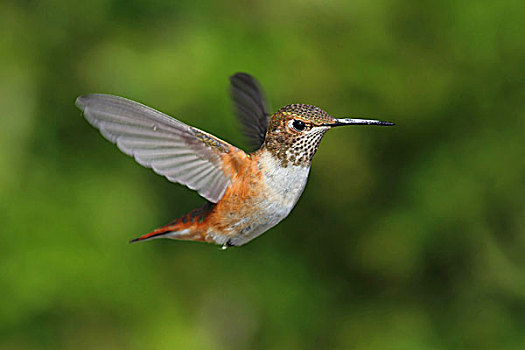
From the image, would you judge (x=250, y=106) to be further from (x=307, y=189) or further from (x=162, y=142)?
(x=307, y=189)

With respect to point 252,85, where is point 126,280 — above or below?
below

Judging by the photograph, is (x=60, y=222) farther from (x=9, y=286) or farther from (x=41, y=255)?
(x=9, y=286)

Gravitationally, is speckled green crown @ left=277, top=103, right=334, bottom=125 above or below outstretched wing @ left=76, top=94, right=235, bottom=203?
above

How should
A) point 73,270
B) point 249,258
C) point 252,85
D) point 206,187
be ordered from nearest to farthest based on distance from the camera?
1. point 206,187
2. point 252,85
3. point 73,270
4. point 249,258

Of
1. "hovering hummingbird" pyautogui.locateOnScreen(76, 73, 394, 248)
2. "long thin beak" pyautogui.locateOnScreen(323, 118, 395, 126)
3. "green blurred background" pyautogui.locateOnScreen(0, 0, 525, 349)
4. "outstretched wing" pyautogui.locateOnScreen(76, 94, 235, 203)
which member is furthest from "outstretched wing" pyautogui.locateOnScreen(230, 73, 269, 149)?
"green blurred background" pyautogui.locateOnScreen(0, 0, 525, 349)

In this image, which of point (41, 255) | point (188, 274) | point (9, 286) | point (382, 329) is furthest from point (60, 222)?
point (382, 329)

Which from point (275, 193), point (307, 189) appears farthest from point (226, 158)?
point (307, 189)

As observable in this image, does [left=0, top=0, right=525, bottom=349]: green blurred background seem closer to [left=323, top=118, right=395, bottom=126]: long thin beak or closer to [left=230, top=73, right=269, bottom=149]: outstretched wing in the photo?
[left=230, top=73, right=269, bottom=149]: outstretched wing
